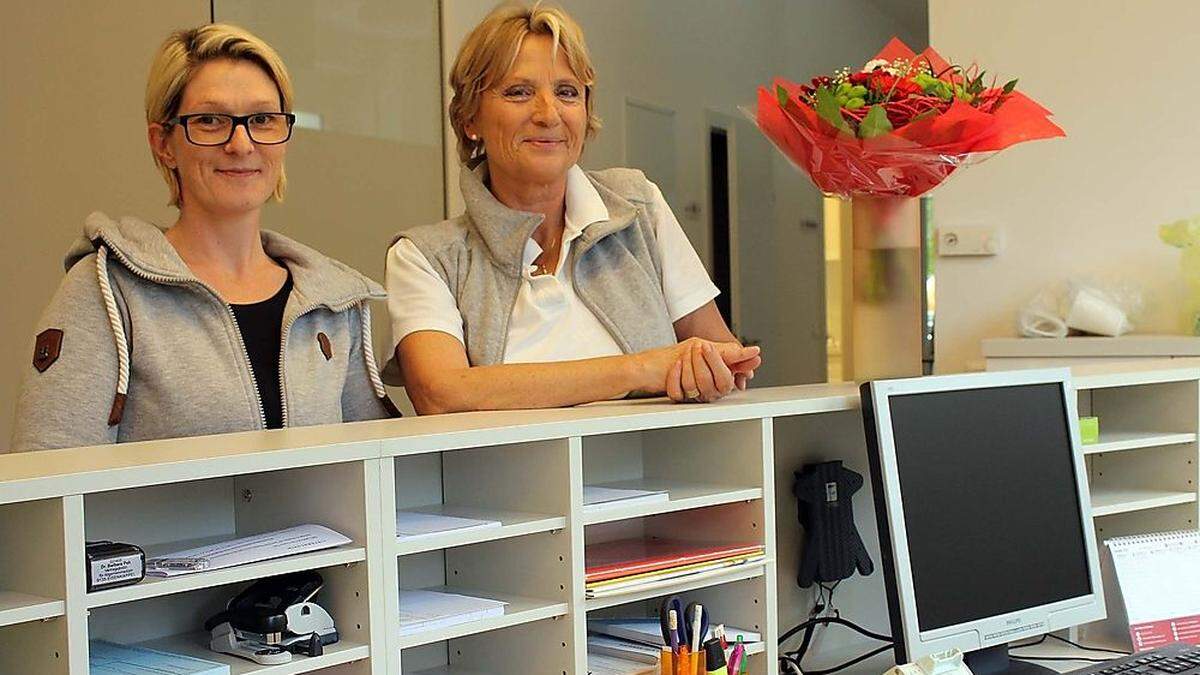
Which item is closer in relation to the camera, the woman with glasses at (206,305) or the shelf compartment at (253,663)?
the shelf compartment at (253,663)

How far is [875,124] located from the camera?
6.36 feet

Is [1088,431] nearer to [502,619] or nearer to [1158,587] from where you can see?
[1158,587]

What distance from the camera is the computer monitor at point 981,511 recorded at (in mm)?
A: 1772

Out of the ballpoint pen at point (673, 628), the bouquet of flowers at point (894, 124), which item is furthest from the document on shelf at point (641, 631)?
the bouquet of flowers at point (894, 124)

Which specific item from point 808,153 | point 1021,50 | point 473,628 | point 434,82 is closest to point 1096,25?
point 1021,50

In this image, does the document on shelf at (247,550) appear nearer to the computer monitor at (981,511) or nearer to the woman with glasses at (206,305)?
the woman with glasses at (206,305)

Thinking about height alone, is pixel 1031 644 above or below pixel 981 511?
below

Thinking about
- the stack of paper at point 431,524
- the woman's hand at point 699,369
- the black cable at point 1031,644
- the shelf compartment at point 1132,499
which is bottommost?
the black cable at point 1031,644

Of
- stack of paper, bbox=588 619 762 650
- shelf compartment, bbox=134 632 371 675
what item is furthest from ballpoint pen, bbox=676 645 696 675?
shelf compartment, bbox=134 632 371 675

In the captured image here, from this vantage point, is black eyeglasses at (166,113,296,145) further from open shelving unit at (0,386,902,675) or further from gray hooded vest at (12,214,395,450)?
open shelving unit at (0,386,902,675)

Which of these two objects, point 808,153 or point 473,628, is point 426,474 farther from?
point 808,153

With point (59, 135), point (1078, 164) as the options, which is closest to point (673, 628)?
point (1078, 164)

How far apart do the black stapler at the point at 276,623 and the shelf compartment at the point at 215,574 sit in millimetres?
36

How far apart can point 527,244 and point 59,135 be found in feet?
8.29
